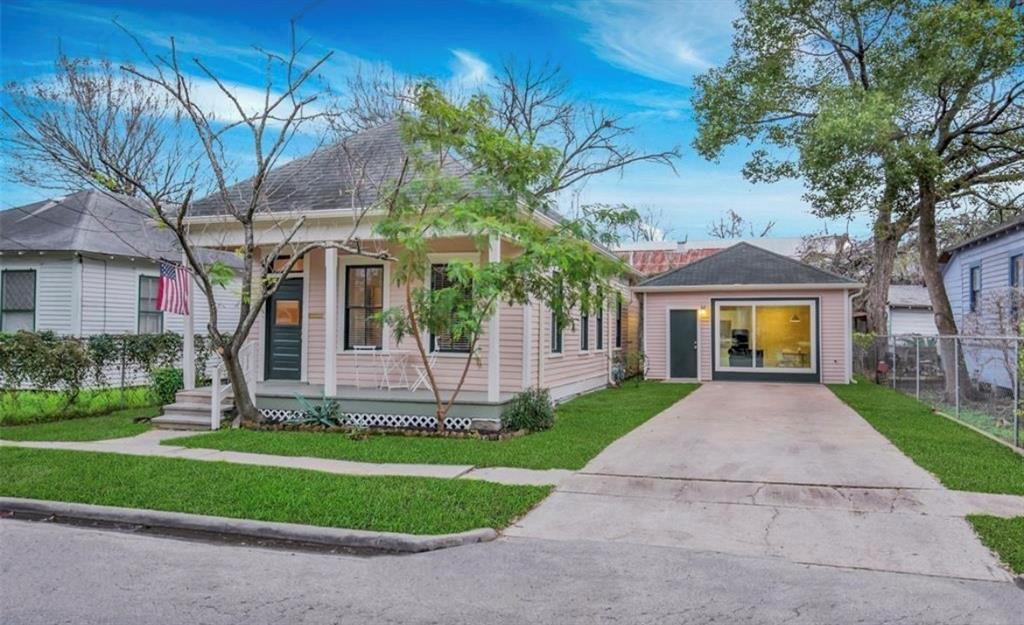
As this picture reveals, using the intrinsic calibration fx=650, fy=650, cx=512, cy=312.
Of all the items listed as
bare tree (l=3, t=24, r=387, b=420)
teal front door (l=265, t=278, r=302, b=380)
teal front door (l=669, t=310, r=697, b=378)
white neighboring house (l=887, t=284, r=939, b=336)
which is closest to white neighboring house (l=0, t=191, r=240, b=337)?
bare tree (l=3, t=24, r=387, b=420)

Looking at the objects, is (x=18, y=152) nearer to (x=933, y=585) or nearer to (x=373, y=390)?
(x=373, y=390)

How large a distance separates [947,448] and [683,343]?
35.6 ft

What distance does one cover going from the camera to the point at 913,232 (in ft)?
86.4

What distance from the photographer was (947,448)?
8.09 metres

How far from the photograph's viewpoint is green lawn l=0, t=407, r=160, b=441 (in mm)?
9289

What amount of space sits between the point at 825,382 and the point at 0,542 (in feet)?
58.0

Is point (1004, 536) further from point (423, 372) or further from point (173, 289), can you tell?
point (173, 289)

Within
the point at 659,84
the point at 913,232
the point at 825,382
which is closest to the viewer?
the point at 825,382

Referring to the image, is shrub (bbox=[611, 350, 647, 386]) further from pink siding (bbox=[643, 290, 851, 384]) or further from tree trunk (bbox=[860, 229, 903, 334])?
tree trunk (bbox=[860, 229, 903, 334])

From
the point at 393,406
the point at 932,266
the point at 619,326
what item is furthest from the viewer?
the point at 619,326

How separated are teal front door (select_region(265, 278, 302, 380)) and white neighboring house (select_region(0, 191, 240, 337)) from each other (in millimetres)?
3495

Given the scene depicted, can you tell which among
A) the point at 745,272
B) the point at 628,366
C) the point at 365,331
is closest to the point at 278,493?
the point at 365,331

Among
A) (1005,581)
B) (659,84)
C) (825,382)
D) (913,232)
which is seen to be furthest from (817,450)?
(913,232)

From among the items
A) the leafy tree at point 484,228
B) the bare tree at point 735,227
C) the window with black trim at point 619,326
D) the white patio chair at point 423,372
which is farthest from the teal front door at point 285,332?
the bare tree at point 735,227
